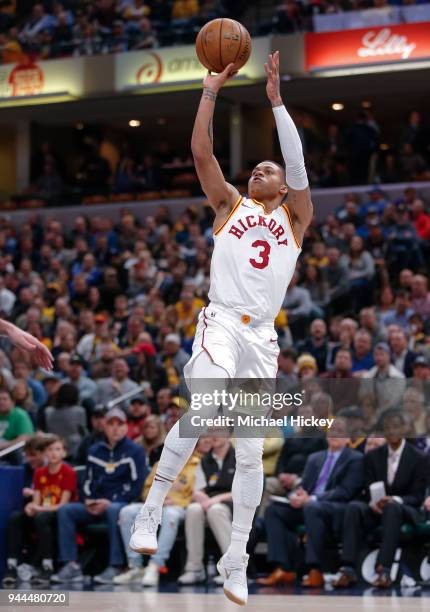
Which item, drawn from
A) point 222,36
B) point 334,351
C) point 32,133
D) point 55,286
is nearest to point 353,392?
point 334,351

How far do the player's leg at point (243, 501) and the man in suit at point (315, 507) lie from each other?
3.19 m

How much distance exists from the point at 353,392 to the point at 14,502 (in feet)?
12.6

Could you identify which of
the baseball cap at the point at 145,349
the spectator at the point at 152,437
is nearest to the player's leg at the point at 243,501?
the spectator at the point at 152,437

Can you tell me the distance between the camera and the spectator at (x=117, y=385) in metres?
14.2

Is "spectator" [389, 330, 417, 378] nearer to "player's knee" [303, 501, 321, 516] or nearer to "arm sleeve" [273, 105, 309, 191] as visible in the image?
"player's knee" [303, 501, 321, 516]

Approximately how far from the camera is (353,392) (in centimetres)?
1193

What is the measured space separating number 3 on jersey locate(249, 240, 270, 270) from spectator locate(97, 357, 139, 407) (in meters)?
6.93

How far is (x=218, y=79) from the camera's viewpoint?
741 centimetres

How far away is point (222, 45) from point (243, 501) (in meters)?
3.11

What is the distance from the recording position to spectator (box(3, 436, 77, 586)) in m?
11.4

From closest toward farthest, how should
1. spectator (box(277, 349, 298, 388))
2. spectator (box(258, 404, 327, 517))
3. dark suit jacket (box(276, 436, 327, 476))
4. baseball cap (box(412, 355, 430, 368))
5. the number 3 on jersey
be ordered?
the number 3 on jersey → spectator (box(258, 404, 327, 517)) → dark suit jacket (box(276, 436, 327, 476)) → baseball cap (box(412, 355, 430, 368)) → spectator (box(277, 349, 298, 388))

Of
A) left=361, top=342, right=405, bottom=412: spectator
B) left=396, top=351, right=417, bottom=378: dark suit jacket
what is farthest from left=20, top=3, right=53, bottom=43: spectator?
left=396, top=351, right=417, bottom=378: dark suit jacket

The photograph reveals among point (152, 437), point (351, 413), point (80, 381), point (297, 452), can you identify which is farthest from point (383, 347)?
point (80, 381)

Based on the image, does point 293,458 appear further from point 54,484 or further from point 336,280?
point 336,280
